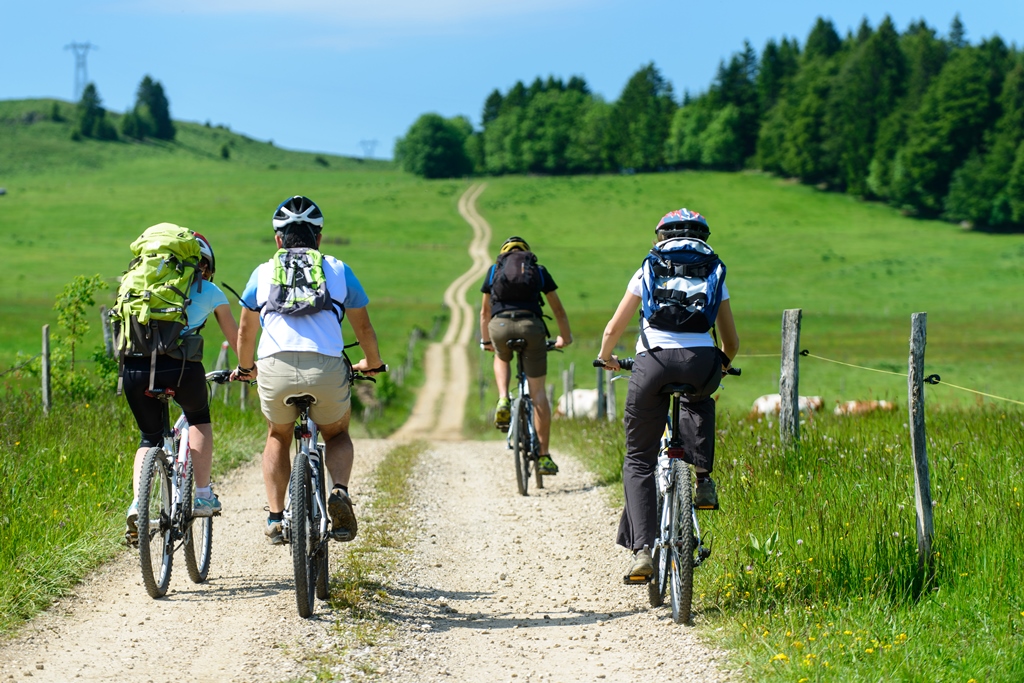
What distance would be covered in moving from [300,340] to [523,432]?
4.64m

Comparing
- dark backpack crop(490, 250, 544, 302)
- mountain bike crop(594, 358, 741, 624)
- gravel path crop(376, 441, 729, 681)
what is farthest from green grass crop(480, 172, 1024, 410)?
mountain bike crop(594, 358, 741, 624)

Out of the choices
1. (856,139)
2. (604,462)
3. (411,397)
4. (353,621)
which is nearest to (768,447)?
(604,462)

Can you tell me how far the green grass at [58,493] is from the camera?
5.70 meters

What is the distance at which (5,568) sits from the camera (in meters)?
5.61

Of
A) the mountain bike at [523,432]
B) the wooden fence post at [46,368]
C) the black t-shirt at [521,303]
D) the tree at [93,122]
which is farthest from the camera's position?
the tree at [93,122]

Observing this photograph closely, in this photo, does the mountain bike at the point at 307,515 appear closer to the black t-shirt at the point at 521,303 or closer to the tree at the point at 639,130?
the black t-shirt at the point at 521,303

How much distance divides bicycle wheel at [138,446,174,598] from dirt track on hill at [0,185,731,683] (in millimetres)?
139

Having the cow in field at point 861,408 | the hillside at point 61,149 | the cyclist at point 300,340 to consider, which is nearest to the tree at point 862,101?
the hillside at point 61,149

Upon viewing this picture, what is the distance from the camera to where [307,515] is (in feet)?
17.5

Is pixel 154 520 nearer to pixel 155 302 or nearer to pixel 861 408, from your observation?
pixel 155 302

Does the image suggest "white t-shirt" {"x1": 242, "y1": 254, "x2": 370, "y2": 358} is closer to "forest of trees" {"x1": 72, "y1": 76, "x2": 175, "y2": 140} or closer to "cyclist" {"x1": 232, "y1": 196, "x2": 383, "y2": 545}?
"cyclist" {"x1": 232, "y1": 196, "x2": 383, "y2": 545}

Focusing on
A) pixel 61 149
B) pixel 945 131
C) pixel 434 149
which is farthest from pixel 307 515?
pixel 61 149

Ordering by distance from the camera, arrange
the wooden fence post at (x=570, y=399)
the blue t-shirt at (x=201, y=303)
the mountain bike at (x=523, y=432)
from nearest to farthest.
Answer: the blue t-shirt at (x=201, y=303), the mountain bike at (x=523, y=432), the wooden fence post at (x=570, y=399)

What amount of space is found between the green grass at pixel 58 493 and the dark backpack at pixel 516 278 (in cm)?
352
